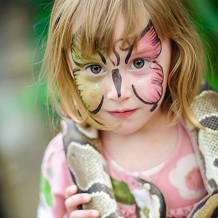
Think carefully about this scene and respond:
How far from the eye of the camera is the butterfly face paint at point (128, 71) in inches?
53.7

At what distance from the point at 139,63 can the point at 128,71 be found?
30 mm

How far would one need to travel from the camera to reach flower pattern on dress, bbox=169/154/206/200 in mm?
1514

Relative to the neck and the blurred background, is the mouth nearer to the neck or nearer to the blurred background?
the neck

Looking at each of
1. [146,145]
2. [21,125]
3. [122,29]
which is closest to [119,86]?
[122,29]

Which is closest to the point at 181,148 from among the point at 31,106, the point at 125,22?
the point at 125,22

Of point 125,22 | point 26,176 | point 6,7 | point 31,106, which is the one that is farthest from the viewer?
point 6,7

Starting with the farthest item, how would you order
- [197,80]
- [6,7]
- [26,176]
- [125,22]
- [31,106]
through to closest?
[6,7] → [26,176] → [31,106] → [197,80] → [125,22]

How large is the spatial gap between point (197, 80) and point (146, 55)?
0.17 metres

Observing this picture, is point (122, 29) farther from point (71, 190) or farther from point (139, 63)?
point (71, 190)

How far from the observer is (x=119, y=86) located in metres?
1.37

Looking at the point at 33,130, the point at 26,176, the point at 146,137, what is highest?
the point at 146,137

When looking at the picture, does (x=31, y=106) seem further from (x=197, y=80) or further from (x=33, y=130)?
(x=197, y=80)

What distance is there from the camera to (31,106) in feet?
8.86

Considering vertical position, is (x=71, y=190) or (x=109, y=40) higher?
(x=109, y=40)
